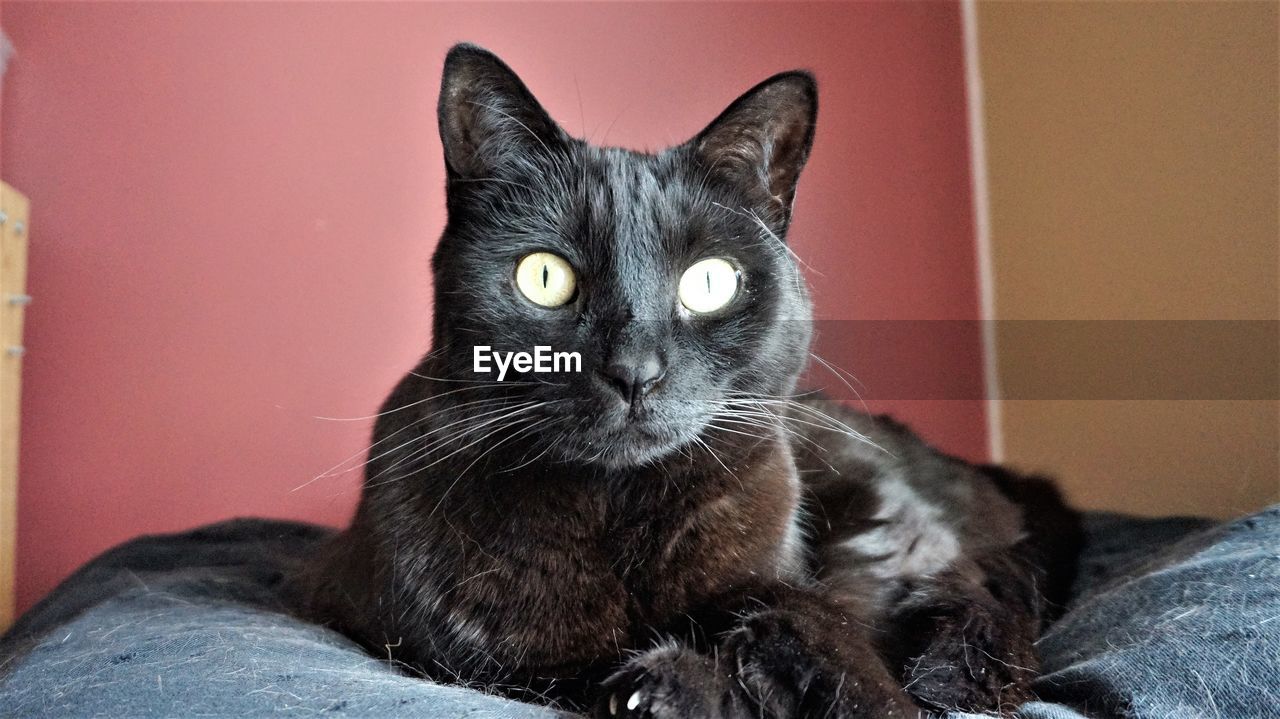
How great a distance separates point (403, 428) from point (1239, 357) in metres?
1.41

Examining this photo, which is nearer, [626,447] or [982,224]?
[626,447]

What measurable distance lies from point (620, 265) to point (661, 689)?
1.32 ft

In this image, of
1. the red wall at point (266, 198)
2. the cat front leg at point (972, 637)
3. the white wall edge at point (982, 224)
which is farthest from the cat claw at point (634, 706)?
the white wall edge at point (982, 224)

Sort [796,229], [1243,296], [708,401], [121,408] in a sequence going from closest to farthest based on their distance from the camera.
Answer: [708,401] < [1243,296] < [121,408] < [796,229]

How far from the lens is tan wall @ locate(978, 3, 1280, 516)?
4.92 ft

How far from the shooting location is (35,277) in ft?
5.78

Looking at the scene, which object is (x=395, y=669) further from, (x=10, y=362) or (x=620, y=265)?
(x=10, y=362)

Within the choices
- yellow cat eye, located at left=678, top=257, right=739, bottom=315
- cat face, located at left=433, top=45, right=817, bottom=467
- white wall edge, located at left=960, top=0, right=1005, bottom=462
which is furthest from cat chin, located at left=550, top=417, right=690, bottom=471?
white wall edge, located at left=960, top=0, right=1005, bottom=462

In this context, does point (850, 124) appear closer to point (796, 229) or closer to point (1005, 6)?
point (796, 229)

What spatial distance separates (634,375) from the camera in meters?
0.81

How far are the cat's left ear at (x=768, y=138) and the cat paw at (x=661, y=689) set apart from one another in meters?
0.55

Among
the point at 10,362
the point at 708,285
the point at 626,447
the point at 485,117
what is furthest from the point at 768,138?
the point at 10,362

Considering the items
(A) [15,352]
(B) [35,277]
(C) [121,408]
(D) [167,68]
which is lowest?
(C) [121,408]

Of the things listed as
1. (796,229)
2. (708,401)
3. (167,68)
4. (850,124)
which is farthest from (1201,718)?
(167,68)
